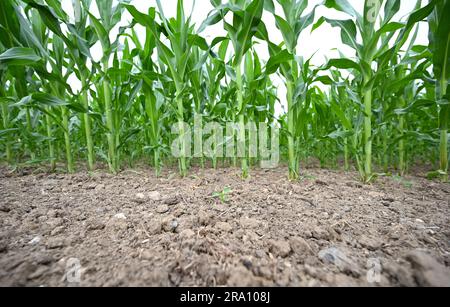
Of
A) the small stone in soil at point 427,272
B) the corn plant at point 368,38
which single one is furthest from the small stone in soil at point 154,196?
the corn plant at point 368,38

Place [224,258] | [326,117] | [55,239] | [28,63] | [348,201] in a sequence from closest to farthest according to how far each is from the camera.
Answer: [224,258] → [55,239] → [348,201] → [28,63] → [326,117]

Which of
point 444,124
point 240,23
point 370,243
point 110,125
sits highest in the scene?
point 240,23

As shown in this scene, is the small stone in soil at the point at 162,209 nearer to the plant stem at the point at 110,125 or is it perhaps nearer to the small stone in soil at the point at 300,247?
the small stone in soil at the point at 300,247

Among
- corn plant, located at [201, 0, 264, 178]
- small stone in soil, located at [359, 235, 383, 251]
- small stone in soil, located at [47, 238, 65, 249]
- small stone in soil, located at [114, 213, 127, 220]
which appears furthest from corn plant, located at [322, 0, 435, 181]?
small stone in soil, located at [47, 238, 65, 249]

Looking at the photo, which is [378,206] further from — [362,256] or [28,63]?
[28,63]

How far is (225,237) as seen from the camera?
78cm

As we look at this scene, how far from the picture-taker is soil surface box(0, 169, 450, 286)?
Result: 0.57 meters

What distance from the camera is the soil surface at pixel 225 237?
1.89 feet

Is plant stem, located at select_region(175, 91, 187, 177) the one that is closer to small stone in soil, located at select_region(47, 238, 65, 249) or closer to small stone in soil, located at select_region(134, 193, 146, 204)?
small stone in soil, located at select_region(134, 193, 146, 204)

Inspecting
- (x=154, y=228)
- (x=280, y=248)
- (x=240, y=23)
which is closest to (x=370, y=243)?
(x=280, y=248)

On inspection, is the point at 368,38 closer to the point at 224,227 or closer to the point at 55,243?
the point at 224,227
